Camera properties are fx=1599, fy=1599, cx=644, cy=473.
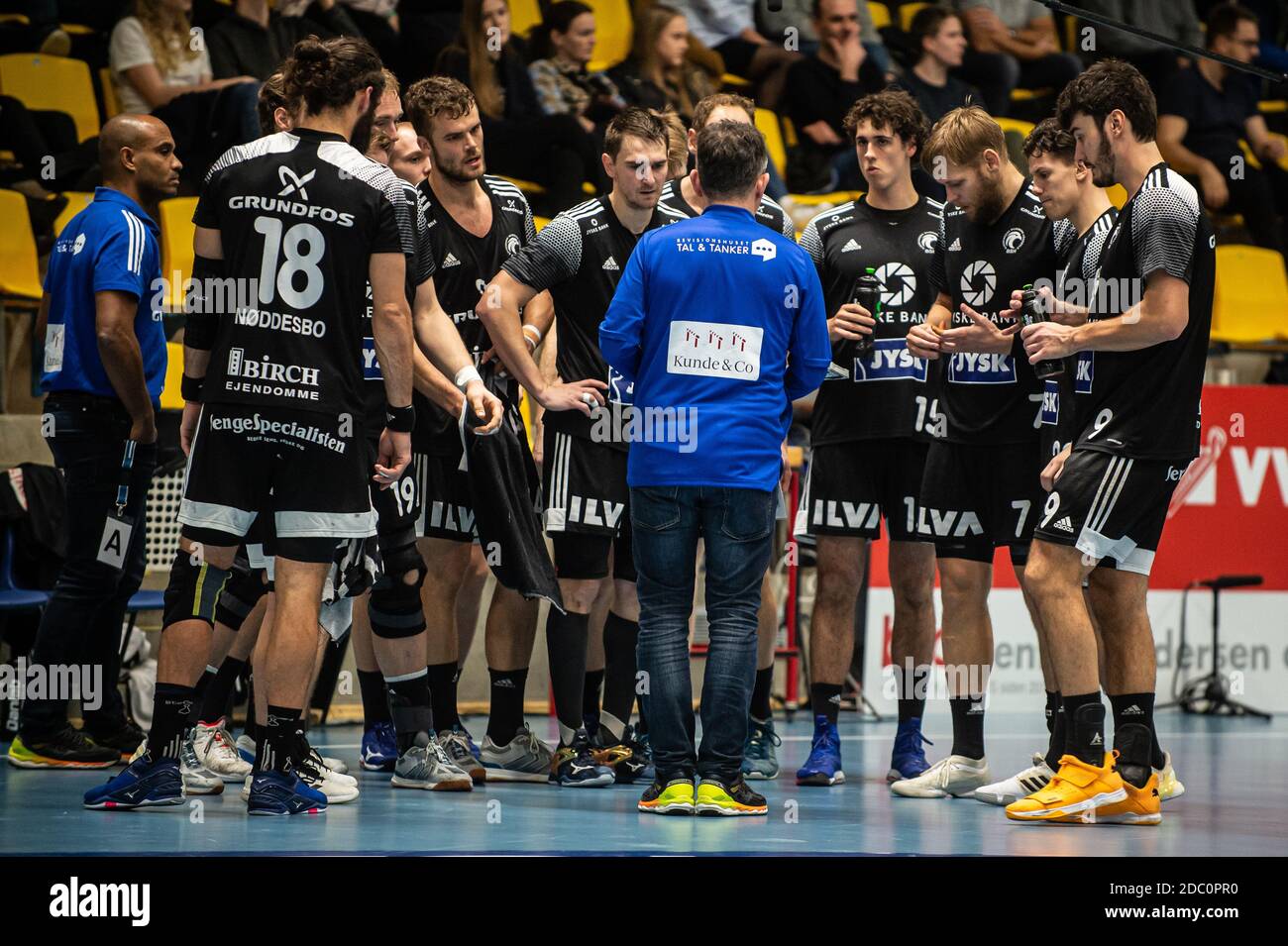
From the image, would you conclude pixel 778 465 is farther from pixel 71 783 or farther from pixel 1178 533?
pixel 1178 533

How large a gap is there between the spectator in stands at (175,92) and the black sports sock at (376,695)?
11.4 feet

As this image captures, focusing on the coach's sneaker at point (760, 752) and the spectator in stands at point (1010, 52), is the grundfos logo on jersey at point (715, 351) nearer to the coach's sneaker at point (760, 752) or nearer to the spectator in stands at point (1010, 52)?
the coach's sneaker at point (760, 752)

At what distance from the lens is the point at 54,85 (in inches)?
328

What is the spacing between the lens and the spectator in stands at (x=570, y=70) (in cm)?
934

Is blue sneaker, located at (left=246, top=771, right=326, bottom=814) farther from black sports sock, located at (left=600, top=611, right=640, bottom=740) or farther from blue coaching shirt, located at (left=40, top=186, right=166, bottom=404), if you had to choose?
blue coaching shirt, located at (left=40, top=186, right=166, bottom=404)

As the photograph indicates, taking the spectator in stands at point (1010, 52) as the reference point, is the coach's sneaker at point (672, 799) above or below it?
below

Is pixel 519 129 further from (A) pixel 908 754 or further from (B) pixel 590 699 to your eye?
(A) pixel 908 754

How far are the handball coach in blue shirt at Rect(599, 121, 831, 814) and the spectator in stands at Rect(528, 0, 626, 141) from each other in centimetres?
484

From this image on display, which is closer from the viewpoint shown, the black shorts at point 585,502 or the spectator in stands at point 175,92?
the black shorts at point 585,502

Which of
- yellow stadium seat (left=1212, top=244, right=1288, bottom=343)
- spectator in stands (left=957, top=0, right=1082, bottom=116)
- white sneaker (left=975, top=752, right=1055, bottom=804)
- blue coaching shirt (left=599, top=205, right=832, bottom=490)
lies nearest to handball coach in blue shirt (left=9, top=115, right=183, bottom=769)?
blue coaching shirt (left=599, top=205, right=832, bottom=490)

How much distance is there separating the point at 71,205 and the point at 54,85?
74 centimetres

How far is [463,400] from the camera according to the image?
5.00 meters

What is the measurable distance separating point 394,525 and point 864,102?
2.25 m

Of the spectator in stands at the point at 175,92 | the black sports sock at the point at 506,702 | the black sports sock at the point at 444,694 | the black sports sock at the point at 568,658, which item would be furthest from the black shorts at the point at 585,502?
the spectator in stands at the point at 175,92
